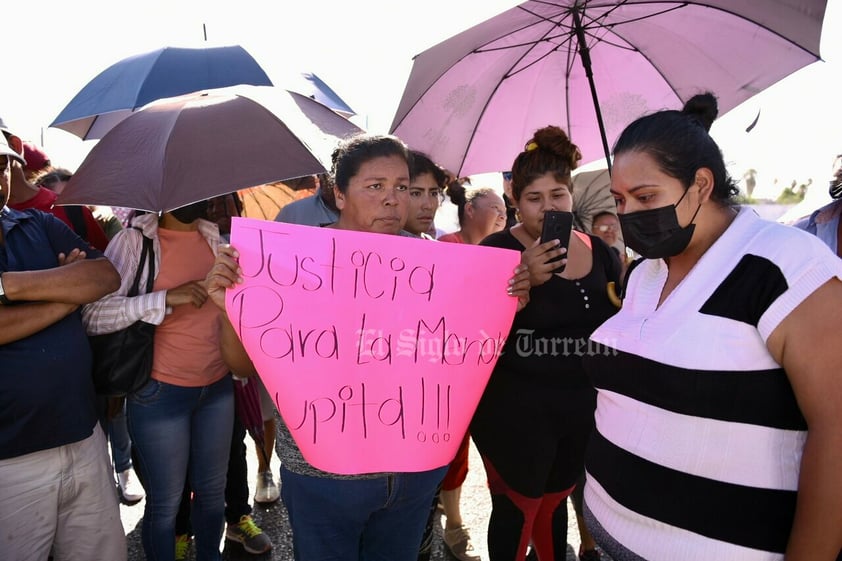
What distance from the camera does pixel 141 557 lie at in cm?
331

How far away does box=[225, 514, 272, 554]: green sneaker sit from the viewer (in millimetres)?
3332

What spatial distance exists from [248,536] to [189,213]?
192cm

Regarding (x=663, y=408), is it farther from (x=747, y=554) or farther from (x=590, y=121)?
(x=590, y=121)

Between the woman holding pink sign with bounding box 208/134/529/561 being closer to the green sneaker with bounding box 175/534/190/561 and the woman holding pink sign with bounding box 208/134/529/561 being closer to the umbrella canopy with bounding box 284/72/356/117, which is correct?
the umbrella canopy with bounding box 284/72/356/117

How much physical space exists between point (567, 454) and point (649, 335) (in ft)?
3.93

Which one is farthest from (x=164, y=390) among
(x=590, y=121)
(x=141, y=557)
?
(x=590, y=121)

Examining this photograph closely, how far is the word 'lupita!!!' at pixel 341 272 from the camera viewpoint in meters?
1.77

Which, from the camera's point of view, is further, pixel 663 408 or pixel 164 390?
pixel 164 390

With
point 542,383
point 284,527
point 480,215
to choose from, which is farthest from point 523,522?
point 480,215

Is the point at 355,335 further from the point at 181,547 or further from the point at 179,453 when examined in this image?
the point at 181,547

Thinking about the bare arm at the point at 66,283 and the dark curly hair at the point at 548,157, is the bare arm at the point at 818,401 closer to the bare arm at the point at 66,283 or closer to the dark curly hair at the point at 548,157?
the dark curly hair at the point at 548,157

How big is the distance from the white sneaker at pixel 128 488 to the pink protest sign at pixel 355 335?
2896 mm

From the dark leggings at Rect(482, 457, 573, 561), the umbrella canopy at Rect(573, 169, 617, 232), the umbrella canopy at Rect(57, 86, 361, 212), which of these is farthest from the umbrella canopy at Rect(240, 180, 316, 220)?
the umbrella canopy at Rect(573, 169, 617, 232)

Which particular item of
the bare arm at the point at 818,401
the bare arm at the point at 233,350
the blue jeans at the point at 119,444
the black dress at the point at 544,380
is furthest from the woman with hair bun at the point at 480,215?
the bare arm at the point at 818,401
